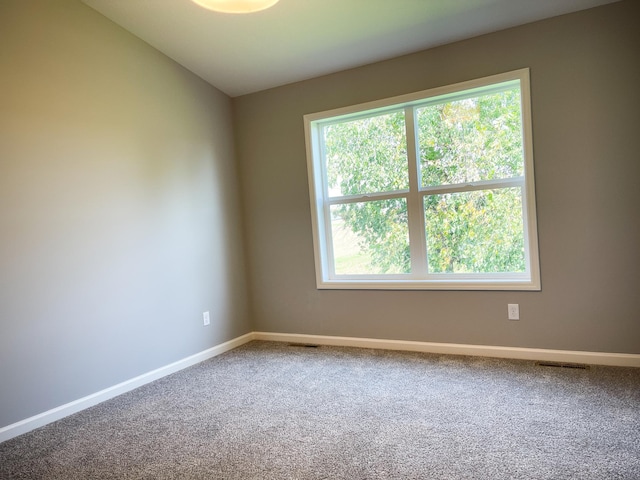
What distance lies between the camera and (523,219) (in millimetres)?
3033

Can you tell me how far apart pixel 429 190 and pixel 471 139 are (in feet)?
1.64

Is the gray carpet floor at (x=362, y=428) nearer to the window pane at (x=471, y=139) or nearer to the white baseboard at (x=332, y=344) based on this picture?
the white baseboard at (x=332, y=344)

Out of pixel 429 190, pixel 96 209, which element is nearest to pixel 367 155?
pixel 429 190

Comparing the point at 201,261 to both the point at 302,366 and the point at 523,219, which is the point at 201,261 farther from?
the point at 523,219

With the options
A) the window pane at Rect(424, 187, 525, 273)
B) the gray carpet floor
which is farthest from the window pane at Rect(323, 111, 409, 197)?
the gray carpet floor

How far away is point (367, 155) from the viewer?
3611mm

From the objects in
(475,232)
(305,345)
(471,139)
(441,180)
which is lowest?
(305,345)

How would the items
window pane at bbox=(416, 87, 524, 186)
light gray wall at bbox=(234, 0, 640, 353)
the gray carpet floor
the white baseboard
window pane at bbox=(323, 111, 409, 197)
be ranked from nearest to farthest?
A: the gray carpet floor < the white baseboard < light gray wall at bbox=(234, 0, 640, 353) < window pane at bbox=(416, 87, 524, 186) < window pane at bbox=(323, 111, 409, 197)

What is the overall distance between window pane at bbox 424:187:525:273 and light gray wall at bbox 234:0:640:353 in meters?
0.21

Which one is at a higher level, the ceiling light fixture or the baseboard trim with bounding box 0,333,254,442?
the ceiling light fixture

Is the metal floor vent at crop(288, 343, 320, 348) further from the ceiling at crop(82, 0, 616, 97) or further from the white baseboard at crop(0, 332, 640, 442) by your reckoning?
the ceiling at crop(82, 0, 616, 97)

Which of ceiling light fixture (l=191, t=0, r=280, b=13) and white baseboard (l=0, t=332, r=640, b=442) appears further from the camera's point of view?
white baseboard (l=0, t=332, r=640, b=442)

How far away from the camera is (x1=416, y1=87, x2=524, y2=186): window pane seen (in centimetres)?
305

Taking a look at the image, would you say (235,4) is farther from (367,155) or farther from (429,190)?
(429,190)
